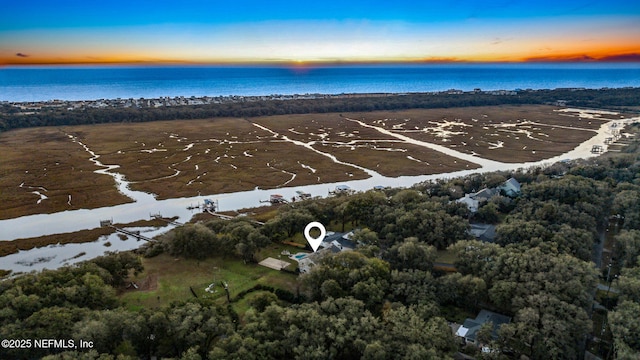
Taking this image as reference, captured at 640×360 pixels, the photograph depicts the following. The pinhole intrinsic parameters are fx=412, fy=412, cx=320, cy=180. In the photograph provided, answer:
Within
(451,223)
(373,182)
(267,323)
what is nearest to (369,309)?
(267,323)

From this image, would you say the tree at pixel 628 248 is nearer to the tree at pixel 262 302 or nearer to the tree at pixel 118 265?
the tree at pixel 262 302

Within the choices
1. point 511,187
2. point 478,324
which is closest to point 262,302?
point 478,324

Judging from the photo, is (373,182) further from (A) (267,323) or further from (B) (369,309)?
(A) (267,323)

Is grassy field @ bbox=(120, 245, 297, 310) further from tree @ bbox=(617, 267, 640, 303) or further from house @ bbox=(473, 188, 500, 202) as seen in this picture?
house @ bbox=(473, 188, 500, 202)

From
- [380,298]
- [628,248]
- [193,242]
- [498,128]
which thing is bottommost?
[380,298]

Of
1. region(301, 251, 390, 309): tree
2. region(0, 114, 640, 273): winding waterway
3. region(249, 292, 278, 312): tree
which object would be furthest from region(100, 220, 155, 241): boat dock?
region(301, 251, 390, 309): tree

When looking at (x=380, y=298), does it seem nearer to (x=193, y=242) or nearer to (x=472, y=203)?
(x=193, y=242)

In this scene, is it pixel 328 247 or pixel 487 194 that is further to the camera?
pixel 487 194
